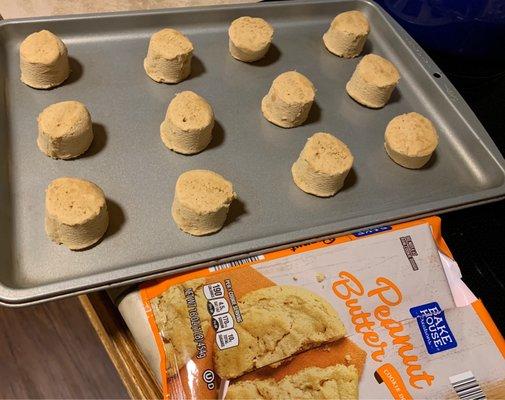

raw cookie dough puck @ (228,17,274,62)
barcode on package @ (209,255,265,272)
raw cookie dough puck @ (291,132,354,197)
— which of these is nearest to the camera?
barcode on package @ (209,255,265,272)

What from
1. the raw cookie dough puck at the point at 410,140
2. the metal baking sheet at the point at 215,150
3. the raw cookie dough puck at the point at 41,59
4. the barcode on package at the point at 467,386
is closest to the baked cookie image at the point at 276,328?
the metal baking sheet at the point at 215,150

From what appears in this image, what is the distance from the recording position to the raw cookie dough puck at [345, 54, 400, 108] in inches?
53.3

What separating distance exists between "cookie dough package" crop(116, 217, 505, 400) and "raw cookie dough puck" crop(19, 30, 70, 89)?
24.2 inches

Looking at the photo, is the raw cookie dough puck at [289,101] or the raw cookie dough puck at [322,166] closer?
the raw cookie dough puck at [322,166]

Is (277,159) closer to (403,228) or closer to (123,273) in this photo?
(403,228)

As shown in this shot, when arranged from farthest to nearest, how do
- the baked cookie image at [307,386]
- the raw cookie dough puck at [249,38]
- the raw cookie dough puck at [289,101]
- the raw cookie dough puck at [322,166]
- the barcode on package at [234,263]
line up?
1. the raw cookie dough puck at [249,38]
2. the raw cookie dough puck at [289,101]
3. the raw cookie dough puck at [322,166]
4. the barcode on package at [234,263]
5. the baked cookie image at [307,386]

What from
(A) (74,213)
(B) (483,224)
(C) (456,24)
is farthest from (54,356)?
(C) (456,24)

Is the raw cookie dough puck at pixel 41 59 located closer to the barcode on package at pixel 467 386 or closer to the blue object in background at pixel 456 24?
the blue object in background at pixel 456 24

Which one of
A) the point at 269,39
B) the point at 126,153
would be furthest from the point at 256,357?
the point at 269,39

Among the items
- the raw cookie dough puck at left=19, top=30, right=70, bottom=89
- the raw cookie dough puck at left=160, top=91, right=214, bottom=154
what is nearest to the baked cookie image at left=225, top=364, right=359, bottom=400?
the raw cookie dough puck at left=160, top=91, right=214, bottom=154

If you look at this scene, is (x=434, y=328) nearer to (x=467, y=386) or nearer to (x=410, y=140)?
(x=467, y=386)

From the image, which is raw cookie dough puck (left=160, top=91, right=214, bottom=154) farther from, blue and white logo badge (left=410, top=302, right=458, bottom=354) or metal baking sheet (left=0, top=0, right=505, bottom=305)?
blue and white logo badge (left=410, top=302, right=458, bottom=354)

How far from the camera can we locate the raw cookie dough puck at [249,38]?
1382 millimetres

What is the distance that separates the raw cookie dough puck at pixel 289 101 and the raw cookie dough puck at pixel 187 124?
18 cm
